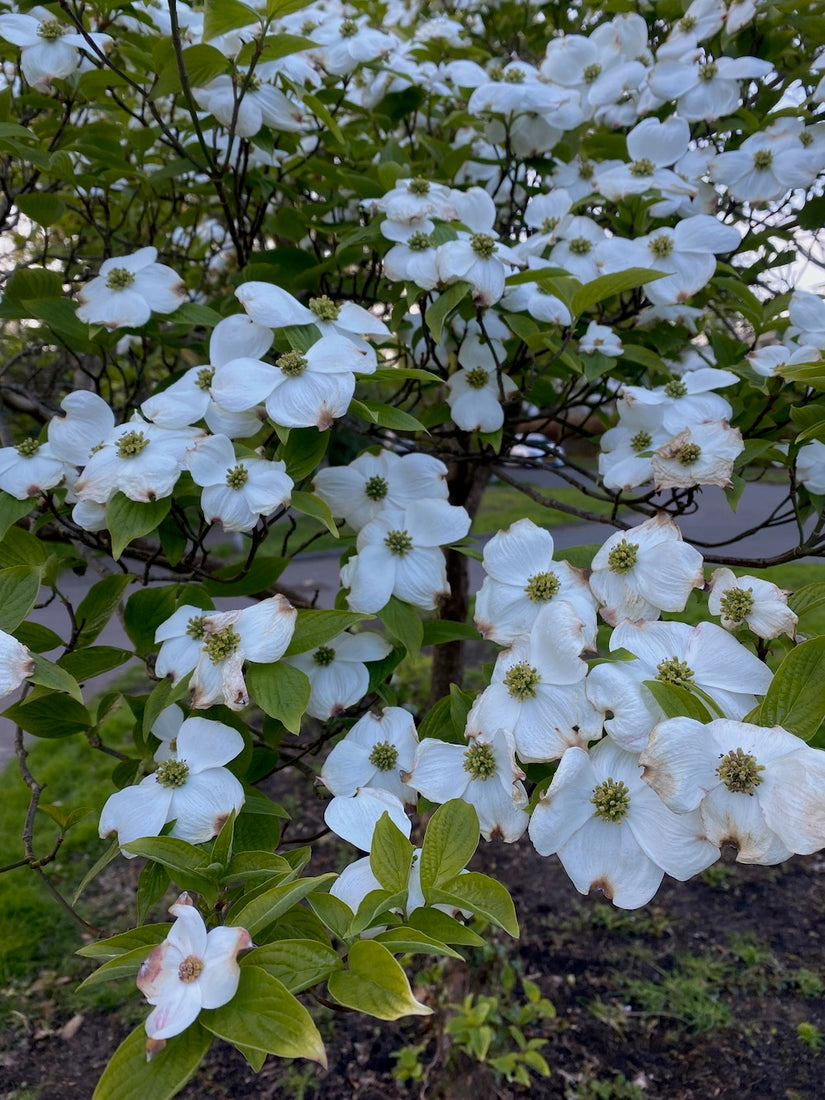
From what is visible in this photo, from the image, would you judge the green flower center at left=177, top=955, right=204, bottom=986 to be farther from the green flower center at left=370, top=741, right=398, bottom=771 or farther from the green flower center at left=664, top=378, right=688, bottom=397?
the green flower center at left=664, top=378, right=688, bottom=397

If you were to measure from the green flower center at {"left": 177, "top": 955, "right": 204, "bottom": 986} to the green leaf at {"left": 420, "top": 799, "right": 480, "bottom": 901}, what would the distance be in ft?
0.47

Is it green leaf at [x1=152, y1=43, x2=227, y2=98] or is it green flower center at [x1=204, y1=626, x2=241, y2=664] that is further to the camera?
green leaf at [x1=152, y1=43, x2=227, y2=98]

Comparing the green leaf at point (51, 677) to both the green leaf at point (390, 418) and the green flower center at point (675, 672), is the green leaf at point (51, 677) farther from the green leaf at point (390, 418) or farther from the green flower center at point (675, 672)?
the green flower center at point (675, 672)

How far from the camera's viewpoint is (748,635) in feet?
2.14

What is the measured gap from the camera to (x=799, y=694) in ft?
1.62

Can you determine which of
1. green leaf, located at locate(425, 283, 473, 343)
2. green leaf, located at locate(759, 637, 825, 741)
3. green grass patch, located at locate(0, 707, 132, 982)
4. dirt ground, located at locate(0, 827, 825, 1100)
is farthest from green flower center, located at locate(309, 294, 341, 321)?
dirt ground, located at locate(0, 827, 825, 1100)

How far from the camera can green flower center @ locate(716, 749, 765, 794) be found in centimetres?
47

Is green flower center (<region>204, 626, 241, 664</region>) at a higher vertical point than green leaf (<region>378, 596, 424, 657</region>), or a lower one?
higher

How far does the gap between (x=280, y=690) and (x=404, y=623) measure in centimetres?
18

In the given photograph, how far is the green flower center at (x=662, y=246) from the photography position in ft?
3.22

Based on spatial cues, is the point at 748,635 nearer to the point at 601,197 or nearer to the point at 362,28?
the point at 601,197

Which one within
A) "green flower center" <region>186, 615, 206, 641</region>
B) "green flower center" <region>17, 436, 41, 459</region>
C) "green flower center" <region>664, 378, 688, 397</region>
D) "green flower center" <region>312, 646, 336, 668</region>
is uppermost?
"green flower center" <region>664, 378, 688, 397</region>

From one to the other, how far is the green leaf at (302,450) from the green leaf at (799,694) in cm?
40

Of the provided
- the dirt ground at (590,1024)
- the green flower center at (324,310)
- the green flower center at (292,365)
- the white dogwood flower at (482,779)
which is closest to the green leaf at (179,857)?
the white dogwood flower at (482,779)
